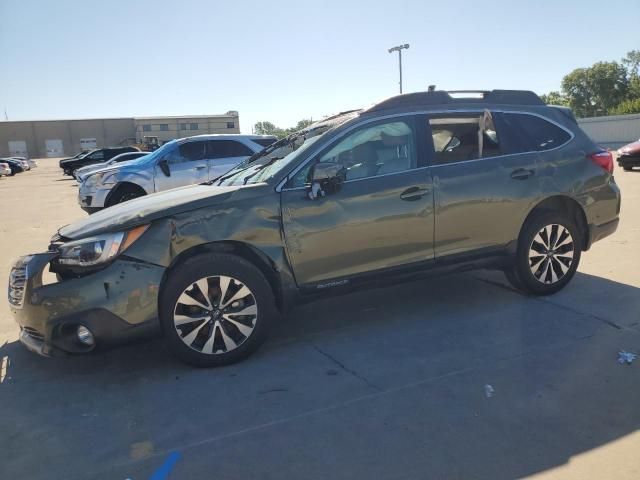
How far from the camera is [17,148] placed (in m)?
80.0

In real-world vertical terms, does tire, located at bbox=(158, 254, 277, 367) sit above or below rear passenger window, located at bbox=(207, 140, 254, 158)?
below

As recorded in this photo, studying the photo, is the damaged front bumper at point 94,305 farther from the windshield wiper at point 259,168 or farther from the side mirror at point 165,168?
the side mirror at point 165,168

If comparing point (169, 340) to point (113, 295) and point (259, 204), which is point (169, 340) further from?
point (259, 204)

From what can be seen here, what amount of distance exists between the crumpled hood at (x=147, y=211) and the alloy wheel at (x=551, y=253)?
2.75 m

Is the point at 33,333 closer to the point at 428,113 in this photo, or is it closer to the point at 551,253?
the point at 428,113

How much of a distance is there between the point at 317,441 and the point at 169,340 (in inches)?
54.3

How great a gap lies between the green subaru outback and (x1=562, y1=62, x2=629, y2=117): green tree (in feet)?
298

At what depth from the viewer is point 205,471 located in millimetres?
2605

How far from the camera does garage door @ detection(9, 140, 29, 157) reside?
79.6 metres

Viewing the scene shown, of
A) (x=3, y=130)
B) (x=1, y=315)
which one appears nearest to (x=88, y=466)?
(x=1, y=315)

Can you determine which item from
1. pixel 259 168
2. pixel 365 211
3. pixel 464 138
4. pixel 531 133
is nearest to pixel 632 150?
pixel 531 133

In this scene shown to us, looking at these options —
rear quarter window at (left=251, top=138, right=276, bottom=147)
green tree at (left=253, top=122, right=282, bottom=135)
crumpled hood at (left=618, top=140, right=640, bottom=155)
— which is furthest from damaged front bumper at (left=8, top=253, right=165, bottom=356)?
green tree at (left=253, top=122, right=282, bottom=135)

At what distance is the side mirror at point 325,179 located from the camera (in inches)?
152

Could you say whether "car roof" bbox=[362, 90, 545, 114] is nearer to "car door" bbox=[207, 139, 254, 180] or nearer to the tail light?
the tail light
